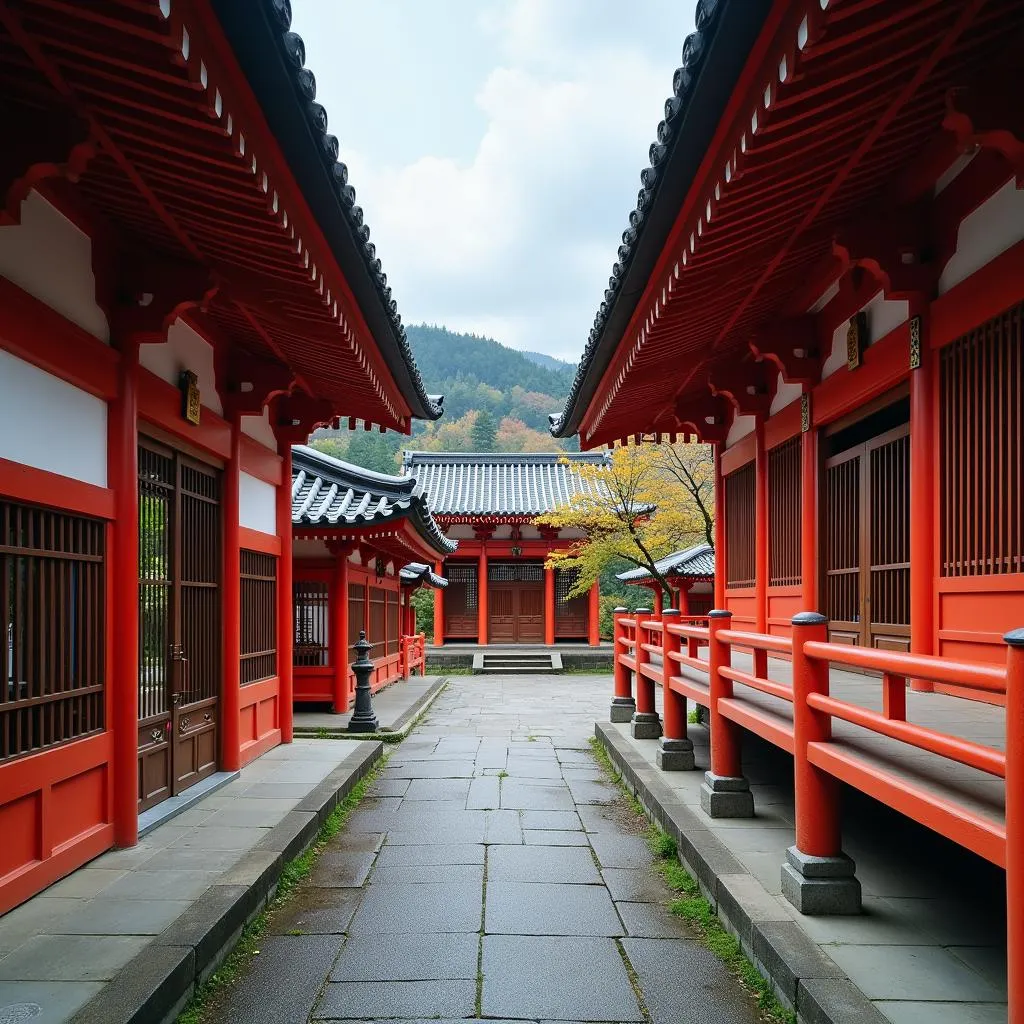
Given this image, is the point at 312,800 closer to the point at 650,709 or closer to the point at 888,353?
the point at 650,709

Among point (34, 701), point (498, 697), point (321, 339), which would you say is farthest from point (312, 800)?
point (498, 697)

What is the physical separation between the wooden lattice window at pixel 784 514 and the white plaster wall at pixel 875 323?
3.75ft

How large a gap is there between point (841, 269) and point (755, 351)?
1371 mm

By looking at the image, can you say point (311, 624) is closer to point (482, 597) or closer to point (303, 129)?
point (303, 129)

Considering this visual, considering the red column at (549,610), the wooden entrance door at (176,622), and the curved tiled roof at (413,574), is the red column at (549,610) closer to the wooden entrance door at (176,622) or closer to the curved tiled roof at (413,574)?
the curved tiled roof at (413,574)

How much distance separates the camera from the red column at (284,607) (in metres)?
8.85

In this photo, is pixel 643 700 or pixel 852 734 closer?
pixel 852 734

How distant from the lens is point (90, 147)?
11.6 feet

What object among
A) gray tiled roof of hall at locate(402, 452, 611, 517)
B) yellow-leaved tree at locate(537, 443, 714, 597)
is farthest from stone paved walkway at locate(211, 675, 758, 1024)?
gray tiled roof of hall at locate(402, 452, 611, 517)

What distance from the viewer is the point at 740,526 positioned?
9719mm

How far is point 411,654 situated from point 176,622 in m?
13.1

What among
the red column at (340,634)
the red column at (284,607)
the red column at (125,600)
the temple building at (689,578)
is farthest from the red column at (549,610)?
the red column at (125,600)

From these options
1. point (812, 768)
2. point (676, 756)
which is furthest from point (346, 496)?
point (812, 768)

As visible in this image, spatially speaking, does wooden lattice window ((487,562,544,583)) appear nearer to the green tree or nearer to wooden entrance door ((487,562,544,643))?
wooden entrance door ((487,562,544,643))
